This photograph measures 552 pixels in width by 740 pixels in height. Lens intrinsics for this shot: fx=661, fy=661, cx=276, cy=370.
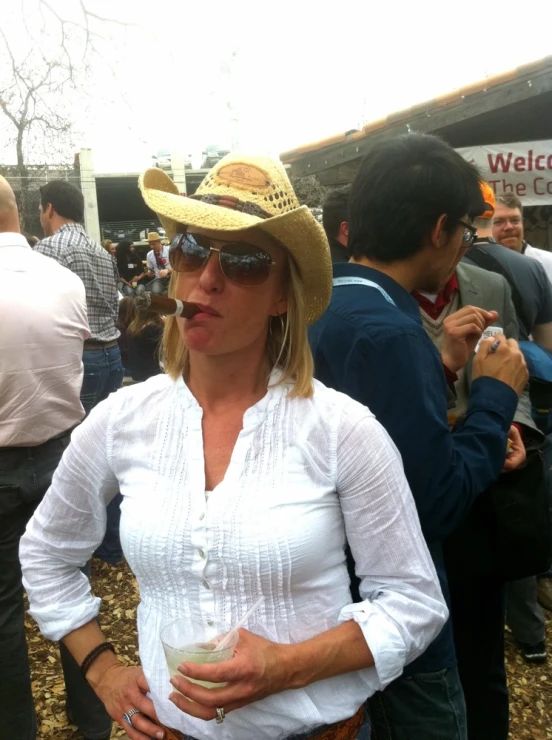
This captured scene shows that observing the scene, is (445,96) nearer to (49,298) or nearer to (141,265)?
(49,298)

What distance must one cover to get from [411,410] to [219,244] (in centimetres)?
59

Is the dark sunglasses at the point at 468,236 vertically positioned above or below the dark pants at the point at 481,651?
above

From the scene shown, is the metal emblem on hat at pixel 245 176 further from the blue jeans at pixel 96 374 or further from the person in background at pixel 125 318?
the person in background at pixel 125 318

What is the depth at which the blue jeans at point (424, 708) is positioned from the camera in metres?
1.65

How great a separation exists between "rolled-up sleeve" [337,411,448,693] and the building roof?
4299 millimetres

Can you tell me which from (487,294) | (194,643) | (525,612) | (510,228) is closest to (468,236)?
(487,294)

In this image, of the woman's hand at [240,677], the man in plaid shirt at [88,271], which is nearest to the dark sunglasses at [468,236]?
the woman's hand at [240,677]

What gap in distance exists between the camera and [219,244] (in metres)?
1.42

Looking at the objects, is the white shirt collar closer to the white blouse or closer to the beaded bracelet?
the white blouse

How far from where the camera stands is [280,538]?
50.0 inches

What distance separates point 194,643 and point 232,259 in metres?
0.77

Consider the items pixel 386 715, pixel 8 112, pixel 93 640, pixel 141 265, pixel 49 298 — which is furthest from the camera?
pixel 141 265

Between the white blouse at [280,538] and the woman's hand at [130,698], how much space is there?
0.04m

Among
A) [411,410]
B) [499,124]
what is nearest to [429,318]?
[411,410]
